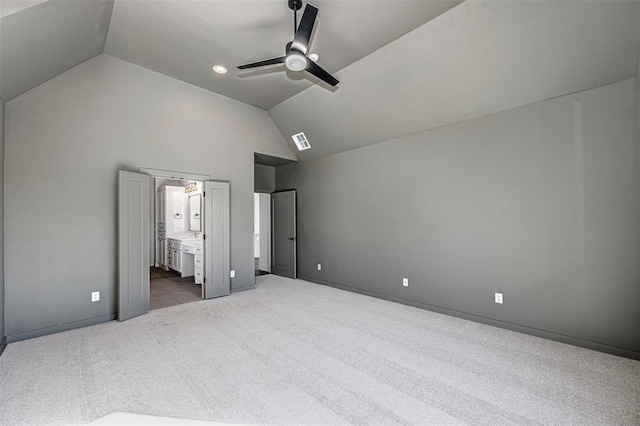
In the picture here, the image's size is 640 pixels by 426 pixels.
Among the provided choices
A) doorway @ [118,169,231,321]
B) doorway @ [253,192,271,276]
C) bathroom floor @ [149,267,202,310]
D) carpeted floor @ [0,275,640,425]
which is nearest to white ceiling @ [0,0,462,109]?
doorway @ [118,169,231,321]

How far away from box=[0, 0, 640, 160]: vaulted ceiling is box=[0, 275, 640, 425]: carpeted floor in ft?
9.24

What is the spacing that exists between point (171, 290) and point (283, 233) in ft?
8.66

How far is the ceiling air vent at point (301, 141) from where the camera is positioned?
577cm

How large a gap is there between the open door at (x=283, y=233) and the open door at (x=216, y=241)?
1.77 meters

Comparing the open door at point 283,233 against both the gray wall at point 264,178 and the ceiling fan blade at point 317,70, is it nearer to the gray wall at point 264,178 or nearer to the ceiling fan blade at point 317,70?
the gray wall at point 264,178

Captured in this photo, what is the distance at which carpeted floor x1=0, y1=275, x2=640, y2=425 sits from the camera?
6.53ft

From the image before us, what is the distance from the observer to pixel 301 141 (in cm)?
588

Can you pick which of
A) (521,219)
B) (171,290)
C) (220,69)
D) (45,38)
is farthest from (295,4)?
(171,290)

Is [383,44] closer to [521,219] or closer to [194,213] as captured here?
[521,219]

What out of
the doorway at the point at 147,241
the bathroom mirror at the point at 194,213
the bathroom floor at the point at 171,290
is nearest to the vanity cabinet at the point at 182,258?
the doorway at the point at 147,241

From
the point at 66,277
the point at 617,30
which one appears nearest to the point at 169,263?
the point at 66,277

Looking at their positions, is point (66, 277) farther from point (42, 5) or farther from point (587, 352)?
point (587, 352)

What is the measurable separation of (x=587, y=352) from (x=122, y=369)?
4601 millimetres

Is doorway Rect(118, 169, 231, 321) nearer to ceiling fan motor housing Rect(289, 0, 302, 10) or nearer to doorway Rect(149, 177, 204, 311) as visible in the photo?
doorway Rect(149, 177, 204, 311)
